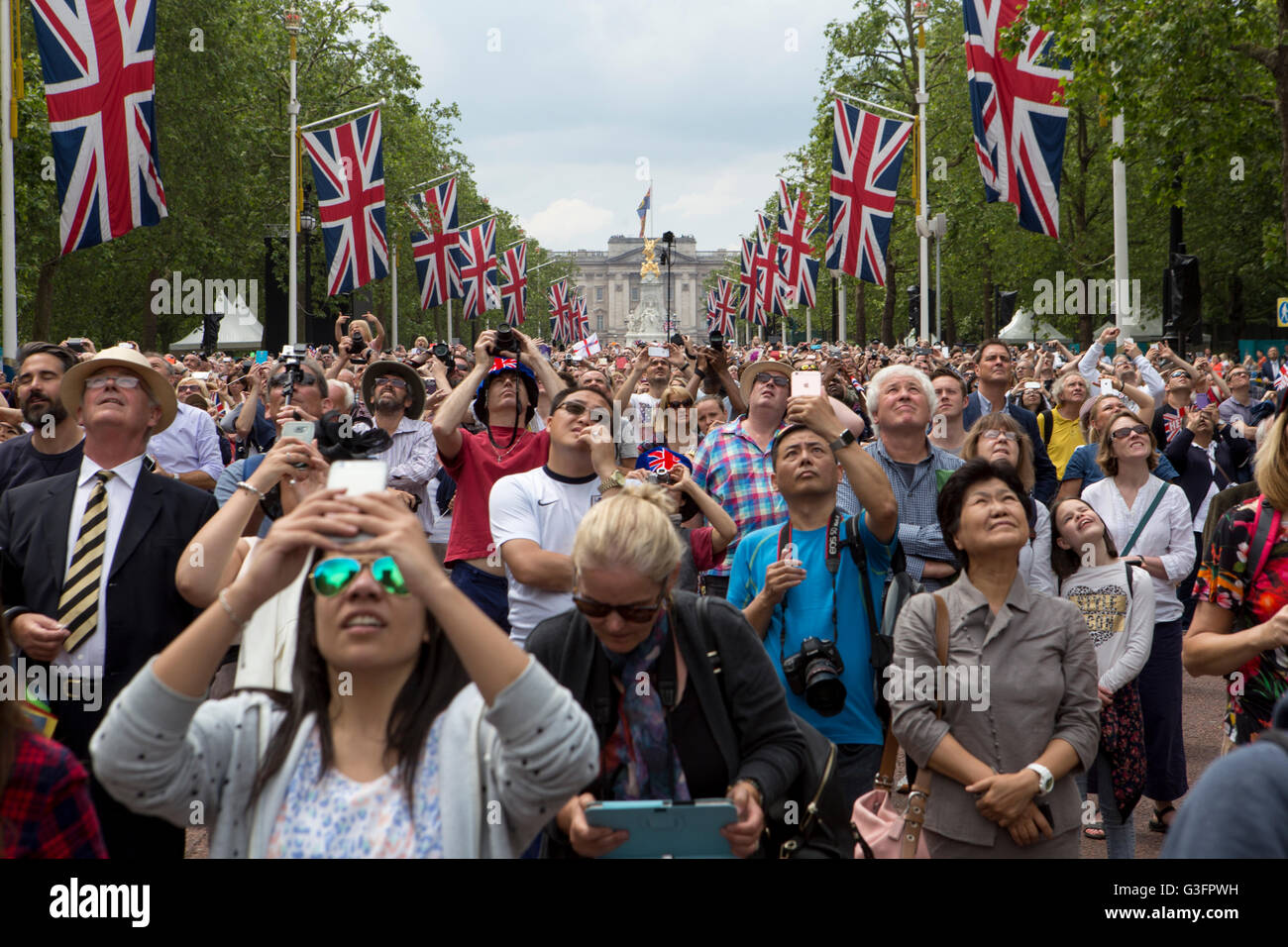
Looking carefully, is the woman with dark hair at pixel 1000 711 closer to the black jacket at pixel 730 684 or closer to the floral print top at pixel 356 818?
the black jacket at pixel 730 684

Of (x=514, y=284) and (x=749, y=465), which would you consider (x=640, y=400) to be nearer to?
(x=749, y=465)

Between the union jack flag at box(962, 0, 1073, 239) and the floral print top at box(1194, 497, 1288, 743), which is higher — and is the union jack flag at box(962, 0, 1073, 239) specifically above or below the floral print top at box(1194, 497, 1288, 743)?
above

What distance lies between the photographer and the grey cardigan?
241cm

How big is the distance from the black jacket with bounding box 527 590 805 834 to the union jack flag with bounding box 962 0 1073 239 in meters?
14.8

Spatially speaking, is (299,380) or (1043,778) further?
(299,380)

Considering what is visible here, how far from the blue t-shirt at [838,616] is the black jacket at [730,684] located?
4.15 ft

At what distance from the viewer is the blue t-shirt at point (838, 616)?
461cm

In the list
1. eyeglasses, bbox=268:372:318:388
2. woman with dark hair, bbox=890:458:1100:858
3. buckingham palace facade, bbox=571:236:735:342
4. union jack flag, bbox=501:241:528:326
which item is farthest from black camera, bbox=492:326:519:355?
buckingham palace facade, bbox=571:236:735:342

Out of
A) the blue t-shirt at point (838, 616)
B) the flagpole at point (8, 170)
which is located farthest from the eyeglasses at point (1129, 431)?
the flagpole at point (8, 170)

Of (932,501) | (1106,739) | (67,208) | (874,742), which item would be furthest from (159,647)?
(67,208)

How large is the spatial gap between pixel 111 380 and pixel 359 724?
2650 millimetres

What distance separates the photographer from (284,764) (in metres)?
2.56

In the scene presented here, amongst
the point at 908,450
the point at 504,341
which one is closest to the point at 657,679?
the point at 908,450

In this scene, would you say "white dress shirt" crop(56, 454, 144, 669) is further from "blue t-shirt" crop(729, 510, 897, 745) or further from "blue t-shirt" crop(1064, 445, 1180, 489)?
"blue t-shirt" crop(1064, 445, 1180, 489)
